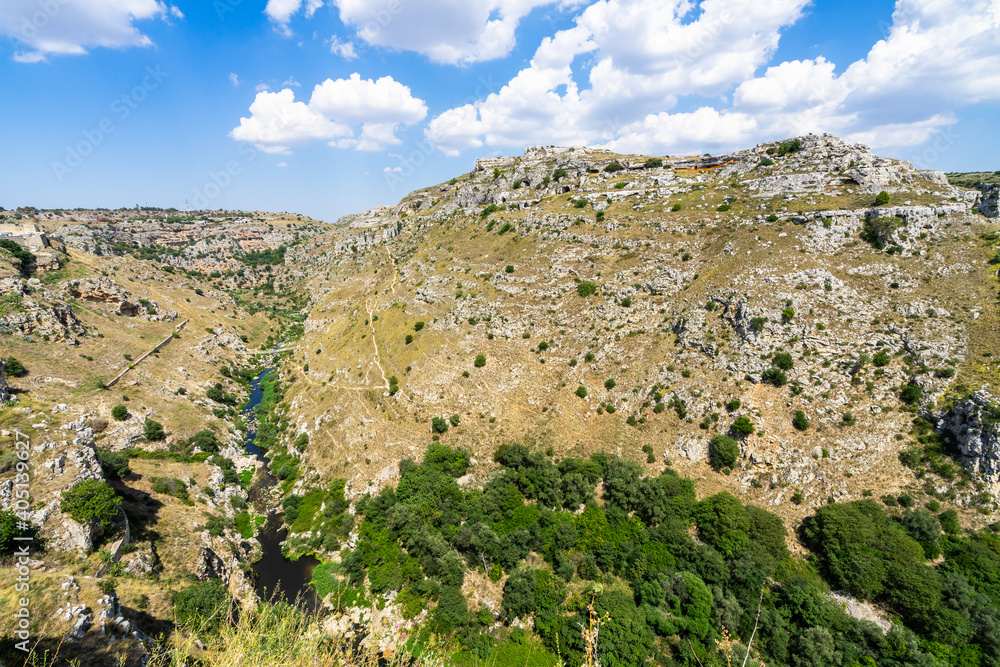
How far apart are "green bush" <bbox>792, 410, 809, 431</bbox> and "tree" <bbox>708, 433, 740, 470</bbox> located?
6279 millimetres

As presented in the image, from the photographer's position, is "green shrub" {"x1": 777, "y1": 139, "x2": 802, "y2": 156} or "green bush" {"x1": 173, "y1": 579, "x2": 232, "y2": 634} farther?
"green shrub" {"x1": 777, "y1": 139, "x2": 802, "y2": 156}

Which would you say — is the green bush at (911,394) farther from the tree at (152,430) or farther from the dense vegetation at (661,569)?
the tree at (152,430)

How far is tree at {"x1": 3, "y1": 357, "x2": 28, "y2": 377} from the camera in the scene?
145 feet

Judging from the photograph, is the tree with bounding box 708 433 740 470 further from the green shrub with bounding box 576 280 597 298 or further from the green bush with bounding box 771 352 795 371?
the green shrub with bounding box 576 280 597 298

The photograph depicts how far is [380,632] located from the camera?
3038cm

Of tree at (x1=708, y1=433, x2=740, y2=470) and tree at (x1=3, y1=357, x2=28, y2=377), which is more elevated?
tree at (x1=3, y1=357, x2=28, y2=377)

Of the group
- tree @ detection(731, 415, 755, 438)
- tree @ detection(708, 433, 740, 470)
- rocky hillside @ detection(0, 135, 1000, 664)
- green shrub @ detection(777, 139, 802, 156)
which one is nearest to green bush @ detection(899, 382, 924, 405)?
rocky hillside @ detection(0, 135, 1000, 664)

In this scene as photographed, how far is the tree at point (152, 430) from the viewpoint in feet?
158

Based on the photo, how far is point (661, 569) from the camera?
106ft

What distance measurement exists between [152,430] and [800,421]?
264ft

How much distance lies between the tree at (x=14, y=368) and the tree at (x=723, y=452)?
8497cm

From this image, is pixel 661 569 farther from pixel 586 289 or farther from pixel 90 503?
pixel 90 503

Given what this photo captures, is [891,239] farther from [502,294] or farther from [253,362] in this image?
[253,362]
